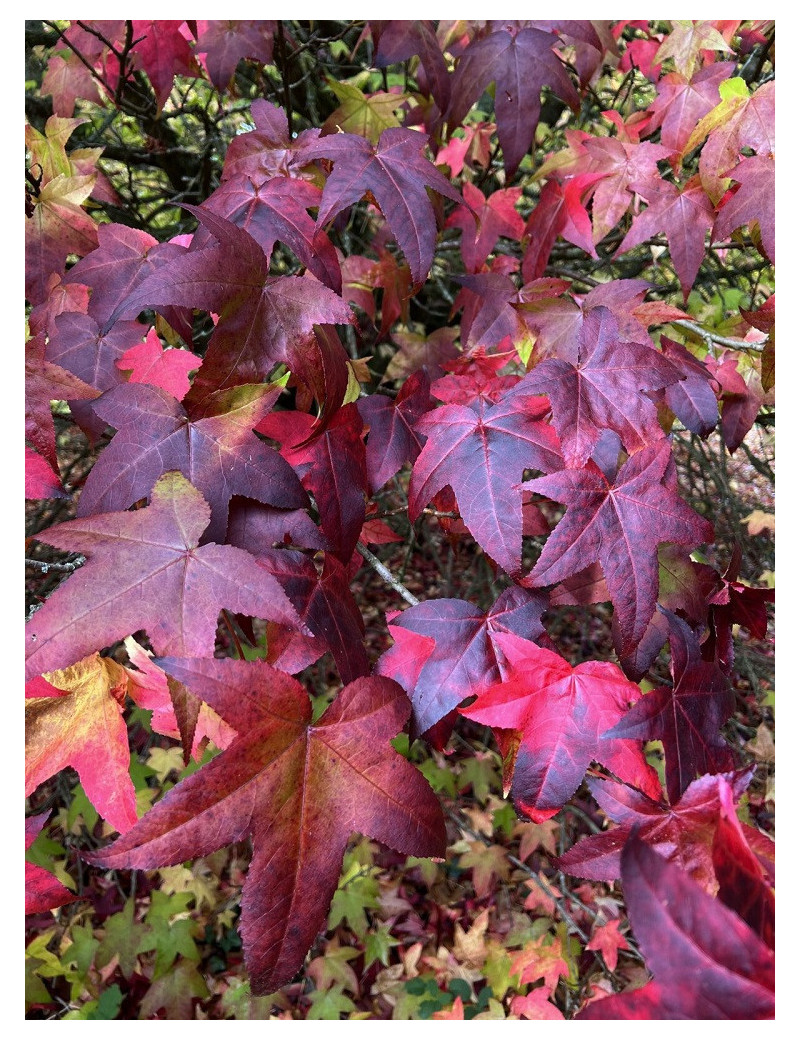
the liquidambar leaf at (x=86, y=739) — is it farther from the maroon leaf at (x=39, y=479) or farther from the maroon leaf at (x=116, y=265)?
the maroon leaf at (x=116, y=265)

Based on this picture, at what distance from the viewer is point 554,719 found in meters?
0.94

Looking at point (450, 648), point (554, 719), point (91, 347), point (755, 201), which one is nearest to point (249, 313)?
point (91, 347)

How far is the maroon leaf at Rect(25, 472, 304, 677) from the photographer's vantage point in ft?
2.60

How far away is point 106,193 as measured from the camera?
174cm

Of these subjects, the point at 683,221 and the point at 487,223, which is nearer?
the point at 683,221

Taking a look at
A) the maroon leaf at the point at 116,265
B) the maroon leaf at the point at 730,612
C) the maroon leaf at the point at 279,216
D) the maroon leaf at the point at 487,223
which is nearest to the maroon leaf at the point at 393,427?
the maroon leaf at the point at 279,216

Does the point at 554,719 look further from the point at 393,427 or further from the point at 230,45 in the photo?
the point at 230,45

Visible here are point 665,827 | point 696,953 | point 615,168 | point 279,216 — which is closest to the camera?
point 696,953

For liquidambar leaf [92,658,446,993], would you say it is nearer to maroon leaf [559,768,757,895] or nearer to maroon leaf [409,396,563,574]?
maroon leaf [559,768,757,895]

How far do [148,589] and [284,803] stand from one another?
29 cm

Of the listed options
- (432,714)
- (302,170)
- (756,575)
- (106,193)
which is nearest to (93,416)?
(302,170)

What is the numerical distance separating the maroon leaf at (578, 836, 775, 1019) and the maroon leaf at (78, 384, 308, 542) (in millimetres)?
624

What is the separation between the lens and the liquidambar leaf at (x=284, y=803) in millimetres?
730

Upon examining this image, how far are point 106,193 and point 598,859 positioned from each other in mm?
1792
